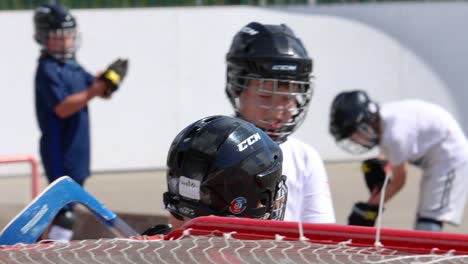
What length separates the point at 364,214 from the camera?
6223mm

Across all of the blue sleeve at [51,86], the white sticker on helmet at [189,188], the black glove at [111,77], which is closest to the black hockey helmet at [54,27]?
the blue sleeve at [51,86]

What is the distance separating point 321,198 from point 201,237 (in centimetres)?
177

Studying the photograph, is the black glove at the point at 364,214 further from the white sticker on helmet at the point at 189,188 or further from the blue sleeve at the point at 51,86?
the white sticker on helmet at the point at 189,188

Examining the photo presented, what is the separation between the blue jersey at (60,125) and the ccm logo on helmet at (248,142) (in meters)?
4.42

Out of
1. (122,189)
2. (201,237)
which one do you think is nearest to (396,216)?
(122,189)

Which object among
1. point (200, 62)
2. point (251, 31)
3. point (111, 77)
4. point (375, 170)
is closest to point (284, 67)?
point (251, 31)

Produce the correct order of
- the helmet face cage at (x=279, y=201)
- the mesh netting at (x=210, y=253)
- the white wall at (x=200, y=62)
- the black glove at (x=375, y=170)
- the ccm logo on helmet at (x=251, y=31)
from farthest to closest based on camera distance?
1. the white wall at (x=200, y=62)
2. the black glove at (x=375, y=170)
3. the ccm logo on helmet at (x=251, y=31)
4. the helmet face cage at (x=279, y=201)
5. the mesh netting at (x=210, y=253)

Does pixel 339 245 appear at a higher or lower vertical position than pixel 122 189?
higher

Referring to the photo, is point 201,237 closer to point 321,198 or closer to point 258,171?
point 258,171

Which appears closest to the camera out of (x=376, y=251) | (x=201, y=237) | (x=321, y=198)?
(x=376, y=251)

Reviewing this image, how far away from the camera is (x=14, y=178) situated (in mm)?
10805

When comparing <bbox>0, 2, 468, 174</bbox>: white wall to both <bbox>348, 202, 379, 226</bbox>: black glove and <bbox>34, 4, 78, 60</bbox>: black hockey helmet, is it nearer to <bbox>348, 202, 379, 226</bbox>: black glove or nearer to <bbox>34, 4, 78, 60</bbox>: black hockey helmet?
<bbox>34, 4, 78, 60</bbox>: black hockey helmet

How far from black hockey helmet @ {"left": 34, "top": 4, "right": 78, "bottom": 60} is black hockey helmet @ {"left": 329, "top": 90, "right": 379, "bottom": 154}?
177 cm

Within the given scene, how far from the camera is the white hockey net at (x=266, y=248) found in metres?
1.82
